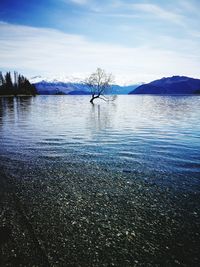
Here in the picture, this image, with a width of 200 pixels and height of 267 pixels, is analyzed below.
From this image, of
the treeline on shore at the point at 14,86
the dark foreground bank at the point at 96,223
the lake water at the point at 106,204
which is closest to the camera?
the dark foreground bank at the point at 96,223

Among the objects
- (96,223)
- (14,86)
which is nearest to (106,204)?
A: (96,223)

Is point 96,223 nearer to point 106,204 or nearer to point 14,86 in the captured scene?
point 106,204

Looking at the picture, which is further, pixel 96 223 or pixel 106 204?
pixel 106 204

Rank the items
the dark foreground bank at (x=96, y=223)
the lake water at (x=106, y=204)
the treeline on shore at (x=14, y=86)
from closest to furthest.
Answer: the dark foreground bank at (x=96, y=223) → the lake water at (x=106, y=204) → the treeline on shore at (x=14, y=86)

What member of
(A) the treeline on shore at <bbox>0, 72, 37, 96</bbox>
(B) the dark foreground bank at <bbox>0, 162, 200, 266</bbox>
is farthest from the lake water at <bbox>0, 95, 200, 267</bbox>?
(A) the treeline on shore at <bbox>0, 72, 37, 96</bbox>

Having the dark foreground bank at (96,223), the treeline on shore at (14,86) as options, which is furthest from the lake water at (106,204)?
the treeline on shore at (14,86)

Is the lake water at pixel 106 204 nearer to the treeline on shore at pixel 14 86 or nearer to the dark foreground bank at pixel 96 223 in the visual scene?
the dark foreground bank at pixel 96 223

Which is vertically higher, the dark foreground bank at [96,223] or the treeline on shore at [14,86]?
the treeline on shore at [14,86]

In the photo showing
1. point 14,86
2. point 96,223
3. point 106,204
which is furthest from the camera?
point 14,86

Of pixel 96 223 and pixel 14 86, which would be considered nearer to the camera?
pixel 96 223

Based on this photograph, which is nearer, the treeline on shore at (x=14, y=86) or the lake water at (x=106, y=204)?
the lake water at (x=106, y=204)

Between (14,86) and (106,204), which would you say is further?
(14,86)

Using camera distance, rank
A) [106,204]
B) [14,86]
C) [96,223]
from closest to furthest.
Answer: [96,223], [106,204], [14,86]

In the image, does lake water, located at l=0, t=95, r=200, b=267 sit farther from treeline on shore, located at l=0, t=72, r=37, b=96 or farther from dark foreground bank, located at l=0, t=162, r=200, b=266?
treeline on shore, located at l=0, t=72, r=37, b=96
